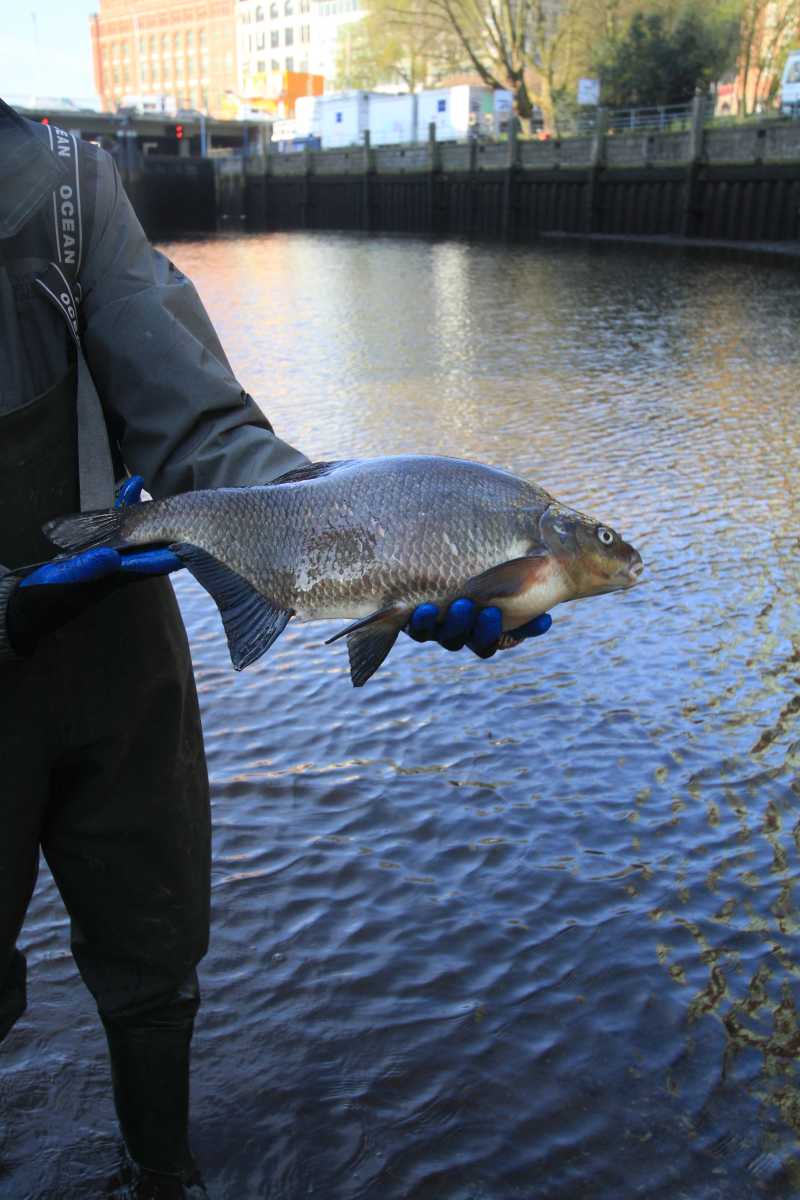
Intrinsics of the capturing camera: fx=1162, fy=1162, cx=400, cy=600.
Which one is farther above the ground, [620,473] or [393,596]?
[393,596]

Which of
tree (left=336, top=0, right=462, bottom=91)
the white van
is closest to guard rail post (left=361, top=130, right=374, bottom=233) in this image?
tree (left=336, top=0, right=462, bottom=91)

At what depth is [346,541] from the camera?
8.87 feet

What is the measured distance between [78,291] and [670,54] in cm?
4940

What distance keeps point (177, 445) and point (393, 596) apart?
61 cm

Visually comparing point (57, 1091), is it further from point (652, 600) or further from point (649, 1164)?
point (652, 600)

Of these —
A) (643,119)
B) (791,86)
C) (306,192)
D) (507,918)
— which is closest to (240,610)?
(507,918)

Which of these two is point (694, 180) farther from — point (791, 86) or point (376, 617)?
point (376, 617)

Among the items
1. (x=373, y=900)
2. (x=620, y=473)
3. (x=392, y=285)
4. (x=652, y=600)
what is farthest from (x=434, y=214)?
(x=373, y=900)

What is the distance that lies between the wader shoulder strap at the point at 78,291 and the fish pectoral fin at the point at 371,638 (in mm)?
640

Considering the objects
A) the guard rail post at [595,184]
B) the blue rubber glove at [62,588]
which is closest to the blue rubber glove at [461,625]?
the blue rubber glove at [62,588]

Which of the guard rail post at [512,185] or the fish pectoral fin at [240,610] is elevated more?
the fish pectoral fin at [240,610]

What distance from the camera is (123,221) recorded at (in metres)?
2.58

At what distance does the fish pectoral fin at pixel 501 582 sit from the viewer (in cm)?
269

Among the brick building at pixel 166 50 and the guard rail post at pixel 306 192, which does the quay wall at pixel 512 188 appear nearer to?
the guard rail post at pixel 306 192
